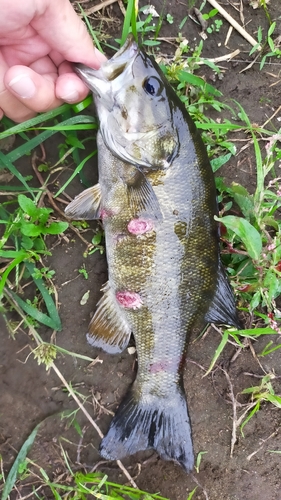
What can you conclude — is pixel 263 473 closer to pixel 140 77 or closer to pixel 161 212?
pixel 161 212

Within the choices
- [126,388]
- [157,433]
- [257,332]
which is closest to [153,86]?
[257,332]

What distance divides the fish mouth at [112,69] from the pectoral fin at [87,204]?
1.81ft

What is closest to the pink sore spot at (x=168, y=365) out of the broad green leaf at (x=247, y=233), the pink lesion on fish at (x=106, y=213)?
the broad green leaf at (x=247, y=233)

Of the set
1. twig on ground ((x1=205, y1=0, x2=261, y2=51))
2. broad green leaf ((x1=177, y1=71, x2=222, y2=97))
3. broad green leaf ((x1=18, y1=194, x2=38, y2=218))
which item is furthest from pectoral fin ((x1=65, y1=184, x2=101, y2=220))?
twig on ground ((x1=205, y1=0, x2=261, y2=51))

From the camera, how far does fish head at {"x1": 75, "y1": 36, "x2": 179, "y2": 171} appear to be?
93.6 inches

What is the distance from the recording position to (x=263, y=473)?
117 inches

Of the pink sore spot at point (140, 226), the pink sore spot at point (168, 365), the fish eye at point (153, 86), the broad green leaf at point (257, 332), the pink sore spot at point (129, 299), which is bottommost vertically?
the broad green leaf at point (257, 332)

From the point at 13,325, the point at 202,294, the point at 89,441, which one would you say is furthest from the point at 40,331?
the point at 202,294

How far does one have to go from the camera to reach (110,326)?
2746 millimetres

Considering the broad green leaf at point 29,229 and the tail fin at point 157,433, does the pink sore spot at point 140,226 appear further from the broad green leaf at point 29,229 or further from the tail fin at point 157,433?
the tail fin at point 157,433

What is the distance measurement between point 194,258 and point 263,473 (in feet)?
5.09

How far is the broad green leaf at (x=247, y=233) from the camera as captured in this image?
2.54 metres

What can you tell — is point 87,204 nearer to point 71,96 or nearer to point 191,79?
point 71,96

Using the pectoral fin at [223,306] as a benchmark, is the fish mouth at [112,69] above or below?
above
